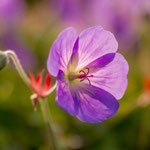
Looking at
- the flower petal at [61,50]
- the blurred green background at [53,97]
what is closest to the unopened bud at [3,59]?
the flower petal at [61,50]

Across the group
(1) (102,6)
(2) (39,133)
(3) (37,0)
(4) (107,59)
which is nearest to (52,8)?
(3) (37,0)

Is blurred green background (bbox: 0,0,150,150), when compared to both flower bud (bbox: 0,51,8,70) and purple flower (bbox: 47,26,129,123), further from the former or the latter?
flower bud (bbox: 0,51,8,70)

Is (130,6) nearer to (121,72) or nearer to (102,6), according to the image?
(102,6)

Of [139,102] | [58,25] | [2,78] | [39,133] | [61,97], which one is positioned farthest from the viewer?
[58,25]

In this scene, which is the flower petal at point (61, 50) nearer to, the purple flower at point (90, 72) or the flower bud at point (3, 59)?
the purple flower at point (90, 72)

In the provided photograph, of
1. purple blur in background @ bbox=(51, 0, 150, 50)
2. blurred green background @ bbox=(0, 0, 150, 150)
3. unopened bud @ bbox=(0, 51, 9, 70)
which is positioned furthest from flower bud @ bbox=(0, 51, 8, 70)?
purple blur in background @ bbox=(51, 0, 150, 50)
